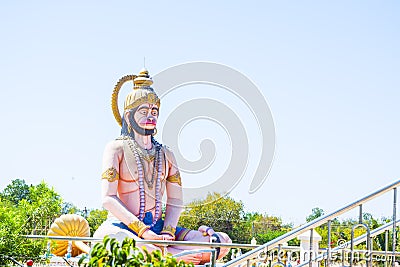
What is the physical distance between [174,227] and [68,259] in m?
1.49

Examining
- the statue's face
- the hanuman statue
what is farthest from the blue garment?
the statue's face

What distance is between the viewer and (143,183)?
8594 millimetres

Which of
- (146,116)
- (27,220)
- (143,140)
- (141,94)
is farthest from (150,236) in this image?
(141,94)

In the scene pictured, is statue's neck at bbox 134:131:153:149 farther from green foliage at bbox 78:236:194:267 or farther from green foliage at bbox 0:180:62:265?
green foliage at bbox 78:236:194:267

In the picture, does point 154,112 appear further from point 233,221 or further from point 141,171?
point 233,221

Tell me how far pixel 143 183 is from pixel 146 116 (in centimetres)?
95

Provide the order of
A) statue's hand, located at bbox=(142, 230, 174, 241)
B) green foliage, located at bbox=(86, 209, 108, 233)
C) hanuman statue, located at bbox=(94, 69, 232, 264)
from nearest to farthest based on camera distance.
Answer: statue's hand, located at bbox=(142, 230, 174, 241) < hanuman statue, located at bbox=(94, 69, 232, 264) < green foliage, located at bbox=(86, 209, 108, 233)

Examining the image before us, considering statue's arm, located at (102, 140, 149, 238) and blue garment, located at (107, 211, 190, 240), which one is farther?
blue garment, located at (107, 211, 190, 240)

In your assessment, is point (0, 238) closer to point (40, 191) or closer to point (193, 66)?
point (40, 191)

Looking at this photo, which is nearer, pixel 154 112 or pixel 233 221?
pixel 154 112

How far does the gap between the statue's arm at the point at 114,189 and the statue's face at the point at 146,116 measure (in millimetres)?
418

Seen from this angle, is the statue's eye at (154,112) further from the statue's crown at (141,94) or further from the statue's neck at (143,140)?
the statue's neck at (143,140)

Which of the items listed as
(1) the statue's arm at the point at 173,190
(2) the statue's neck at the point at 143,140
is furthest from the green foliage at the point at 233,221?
(2) the statue's neck at the point at 143,140

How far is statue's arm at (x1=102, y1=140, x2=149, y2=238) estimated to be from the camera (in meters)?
8.20
